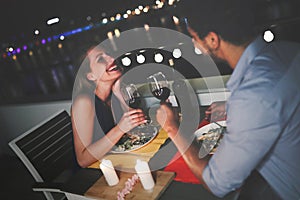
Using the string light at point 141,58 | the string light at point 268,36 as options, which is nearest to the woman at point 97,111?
the string light at point 141,58

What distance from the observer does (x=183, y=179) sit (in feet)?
3.55

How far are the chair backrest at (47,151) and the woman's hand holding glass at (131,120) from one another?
0.86ft

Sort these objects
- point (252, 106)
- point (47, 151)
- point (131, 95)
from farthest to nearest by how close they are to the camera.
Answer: point (47, 151) → point (131, 95) → point (252, 106)

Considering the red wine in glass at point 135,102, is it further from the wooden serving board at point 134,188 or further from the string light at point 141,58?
the wooden serving board at point 134,188

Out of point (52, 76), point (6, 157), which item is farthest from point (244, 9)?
point (6, 157)

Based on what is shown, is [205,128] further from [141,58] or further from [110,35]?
[110,35]

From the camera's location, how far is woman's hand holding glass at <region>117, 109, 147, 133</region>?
1235 millimetres

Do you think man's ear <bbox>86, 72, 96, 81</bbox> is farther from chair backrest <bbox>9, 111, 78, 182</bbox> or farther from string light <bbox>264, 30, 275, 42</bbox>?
string light <bbox>264, 30, 275, 42</bbox>

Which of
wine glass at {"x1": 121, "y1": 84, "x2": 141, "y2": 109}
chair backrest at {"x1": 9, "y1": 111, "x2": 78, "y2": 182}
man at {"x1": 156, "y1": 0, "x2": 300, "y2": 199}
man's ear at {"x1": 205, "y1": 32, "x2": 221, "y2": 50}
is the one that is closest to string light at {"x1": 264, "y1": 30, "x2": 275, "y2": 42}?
man at {"x1": 156, "y1": 0, "x2": 300, "y2": 199}

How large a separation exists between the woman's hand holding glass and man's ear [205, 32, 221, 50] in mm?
387

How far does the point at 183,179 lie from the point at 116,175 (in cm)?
25

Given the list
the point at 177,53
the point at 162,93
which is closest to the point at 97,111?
the point at 162,93

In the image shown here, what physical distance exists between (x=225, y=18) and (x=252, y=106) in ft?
0.85

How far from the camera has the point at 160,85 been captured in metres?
1.15
